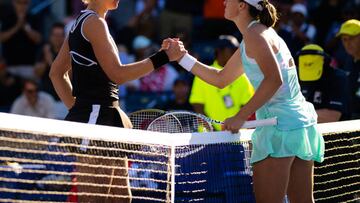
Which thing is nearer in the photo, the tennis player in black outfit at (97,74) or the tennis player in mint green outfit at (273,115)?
the tennis player in mint green outfit at (273,115)

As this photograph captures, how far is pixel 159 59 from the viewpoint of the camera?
586 cm

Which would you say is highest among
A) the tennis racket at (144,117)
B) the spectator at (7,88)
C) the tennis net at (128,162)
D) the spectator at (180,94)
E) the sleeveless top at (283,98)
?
the spectator at (7,88)

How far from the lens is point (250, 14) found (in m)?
5.58

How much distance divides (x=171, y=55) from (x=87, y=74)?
641 millimetres

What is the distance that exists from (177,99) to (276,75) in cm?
588

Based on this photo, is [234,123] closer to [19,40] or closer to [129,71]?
[129,71]

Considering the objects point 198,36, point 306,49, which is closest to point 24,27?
point 198,36

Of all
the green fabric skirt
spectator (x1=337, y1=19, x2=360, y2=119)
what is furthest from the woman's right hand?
spectator (x1=337, y1=19, x2=360, y2=119)

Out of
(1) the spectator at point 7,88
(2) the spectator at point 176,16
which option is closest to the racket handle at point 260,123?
(1) the spectator at point 7,88

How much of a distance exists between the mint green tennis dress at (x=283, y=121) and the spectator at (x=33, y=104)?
6430mm

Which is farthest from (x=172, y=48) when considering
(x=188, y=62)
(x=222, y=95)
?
(x=222, y=95)

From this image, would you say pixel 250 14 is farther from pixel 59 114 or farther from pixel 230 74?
pixel 59 114

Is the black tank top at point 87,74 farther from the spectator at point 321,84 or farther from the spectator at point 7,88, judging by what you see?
the spectator at point 7,88

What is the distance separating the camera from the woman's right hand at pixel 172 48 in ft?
19.7
